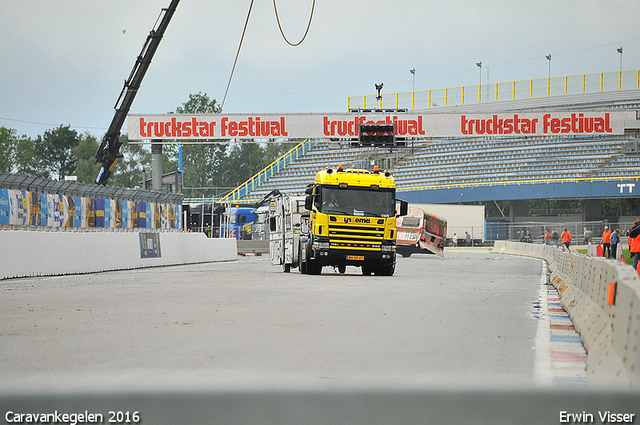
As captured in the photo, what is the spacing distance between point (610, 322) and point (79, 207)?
22.4 m

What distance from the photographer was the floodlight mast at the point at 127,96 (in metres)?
42.2

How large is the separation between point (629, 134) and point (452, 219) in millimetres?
16932

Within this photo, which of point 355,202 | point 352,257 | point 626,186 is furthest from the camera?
point 626,186

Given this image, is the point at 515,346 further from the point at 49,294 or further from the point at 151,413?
the point at 49,294

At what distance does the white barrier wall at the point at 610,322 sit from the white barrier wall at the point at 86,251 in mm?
13830

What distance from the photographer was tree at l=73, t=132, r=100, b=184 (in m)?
107

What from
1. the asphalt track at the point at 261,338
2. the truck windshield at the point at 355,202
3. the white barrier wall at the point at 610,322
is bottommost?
the asphalt track at the point at 261,338

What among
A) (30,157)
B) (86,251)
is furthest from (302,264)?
(30,157)

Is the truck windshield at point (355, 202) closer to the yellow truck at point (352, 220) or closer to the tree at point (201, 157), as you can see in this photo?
the yellow truck at point (352, 220)

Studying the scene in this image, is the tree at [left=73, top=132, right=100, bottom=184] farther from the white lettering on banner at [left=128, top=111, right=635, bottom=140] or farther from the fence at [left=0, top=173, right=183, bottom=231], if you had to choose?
the fence at [left=0, top=173, right=183, bottom=231]

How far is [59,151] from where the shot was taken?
370ft

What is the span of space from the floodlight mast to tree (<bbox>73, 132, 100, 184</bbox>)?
65.0 meters

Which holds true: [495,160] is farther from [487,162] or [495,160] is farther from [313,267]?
[313,267]

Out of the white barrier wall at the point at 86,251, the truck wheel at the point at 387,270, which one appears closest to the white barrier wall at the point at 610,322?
the truck wheel at the point at 387,270
